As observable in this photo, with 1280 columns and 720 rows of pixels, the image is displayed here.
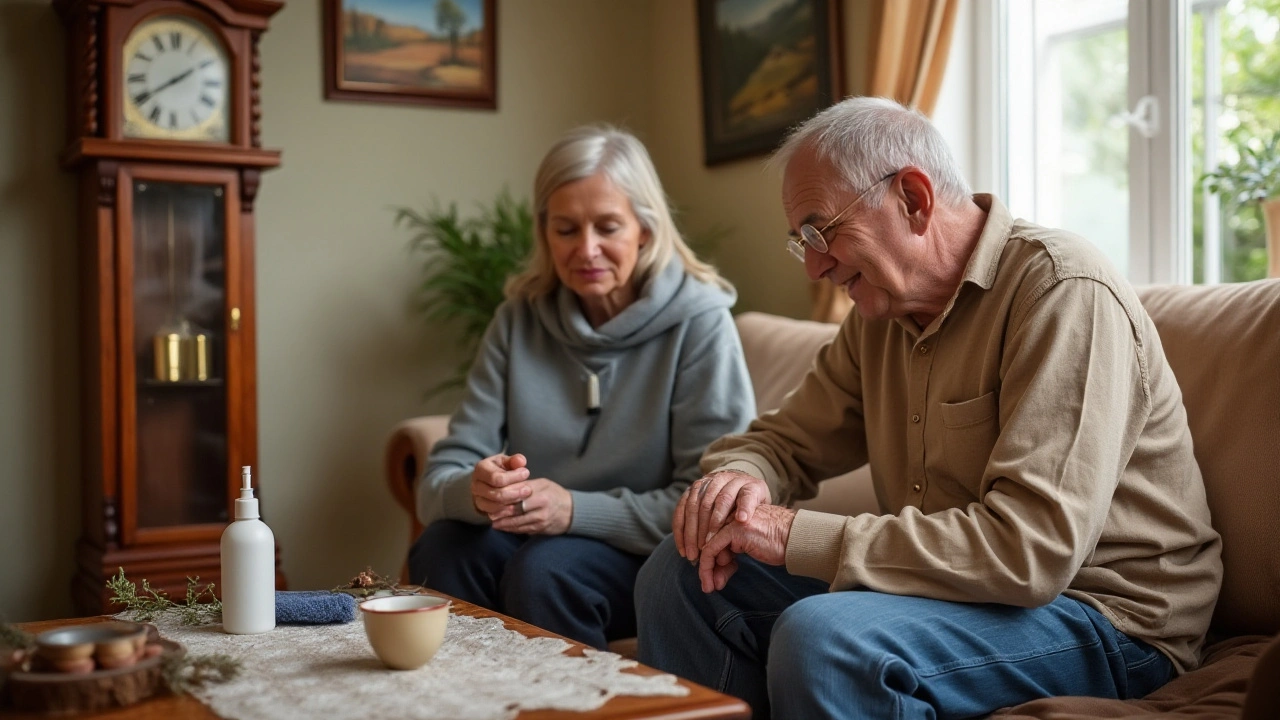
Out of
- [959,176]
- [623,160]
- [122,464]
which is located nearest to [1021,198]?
[623,160]

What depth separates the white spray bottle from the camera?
4.95 ft

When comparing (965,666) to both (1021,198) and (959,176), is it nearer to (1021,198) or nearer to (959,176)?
(959,176)

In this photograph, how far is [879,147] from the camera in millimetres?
1666

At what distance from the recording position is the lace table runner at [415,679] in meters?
1.16

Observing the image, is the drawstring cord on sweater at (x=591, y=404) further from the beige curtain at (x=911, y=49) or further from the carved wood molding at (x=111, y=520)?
the carved wood molding at (x=111, y=520)

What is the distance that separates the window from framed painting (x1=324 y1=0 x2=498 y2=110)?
1.69 metres

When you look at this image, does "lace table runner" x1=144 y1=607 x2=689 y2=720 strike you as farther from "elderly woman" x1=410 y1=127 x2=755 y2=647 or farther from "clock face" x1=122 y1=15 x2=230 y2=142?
"clock face" x1=122 y1=15 x2=230 y2=142

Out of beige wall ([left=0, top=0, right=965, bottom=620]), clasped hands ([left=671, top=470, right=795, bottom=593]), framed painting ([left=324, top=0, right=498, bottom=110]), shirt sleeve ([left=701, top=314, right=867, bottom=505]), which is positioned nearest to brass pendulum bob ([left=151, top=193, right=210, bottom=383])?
beige wall ([left=0, top=0, right=965, bottom=620])

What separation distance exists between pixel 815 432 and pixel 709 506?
1.27ft

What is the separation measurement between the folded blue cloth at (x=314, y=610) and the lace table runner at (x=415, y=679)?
4 cm

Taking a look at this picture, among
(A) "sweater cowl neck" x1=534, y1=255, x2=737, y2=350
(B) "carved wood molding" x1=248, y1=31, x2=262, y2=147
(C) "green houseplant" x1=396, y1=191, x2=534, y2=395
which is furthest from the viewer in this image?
(C) "green houseplant" x1=396, y1=191, x2=534, y2=395

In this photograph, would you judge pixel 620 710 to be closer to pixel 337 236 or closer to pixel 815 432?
pixel 815 432

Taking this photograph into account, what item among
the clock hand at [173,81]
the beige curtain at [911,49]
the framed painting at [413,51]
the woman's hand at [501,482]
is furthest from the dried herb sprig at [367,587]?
the framed painting at [413,51]

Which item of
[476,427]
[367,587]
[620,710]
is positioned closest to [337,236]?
[476,427]
